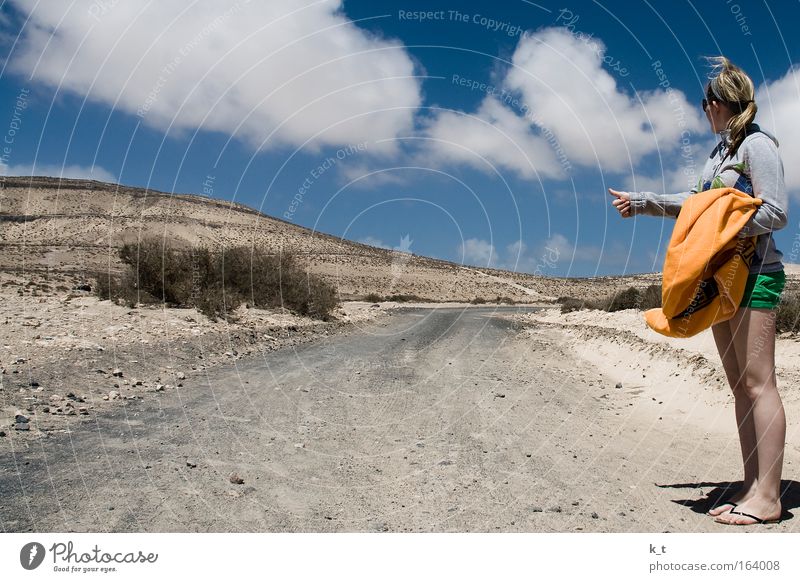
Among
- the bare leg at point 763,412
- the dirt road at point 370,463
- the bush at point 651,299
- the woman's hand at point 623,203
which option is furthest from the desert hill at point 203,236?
the bare leg at point 763,412

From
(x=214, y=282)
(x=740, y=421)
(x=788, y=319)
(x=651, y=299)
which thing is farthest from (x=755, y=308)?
(x=651, y=299)

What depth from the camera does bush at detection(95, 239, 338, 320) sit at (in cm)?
1465

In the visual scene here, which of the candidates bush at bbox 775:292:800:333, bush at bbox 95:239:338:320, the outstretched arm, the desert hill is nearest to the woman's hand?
the outstretched arm

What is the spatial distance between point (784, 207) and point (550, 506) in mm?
1849

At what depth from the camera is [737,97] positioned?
3023 millimetres

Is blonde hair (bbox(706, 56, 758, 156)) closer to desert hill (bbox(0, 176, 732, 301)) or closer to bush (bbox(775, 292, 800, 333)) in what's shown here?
bush (bbox(775, 292, 800, 333))

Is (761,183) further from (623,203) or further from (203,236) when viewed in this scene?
(203,236)

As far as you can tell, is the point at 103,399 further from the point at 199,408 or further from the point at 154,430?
the point at 154,430

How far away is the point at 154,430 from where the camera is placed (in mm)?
4895

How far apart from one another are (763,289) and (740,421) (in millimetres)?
734

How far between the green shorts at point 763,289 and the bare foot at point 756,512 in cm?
94

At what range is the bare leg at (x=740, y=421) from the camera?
3.08 m

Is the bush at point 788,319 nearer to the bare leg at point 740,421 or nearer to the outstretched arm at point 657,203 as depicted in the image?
the bare leg at point 740,421

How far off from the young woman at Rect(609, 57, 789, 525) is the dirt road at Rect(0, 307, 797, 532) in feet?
0.67
